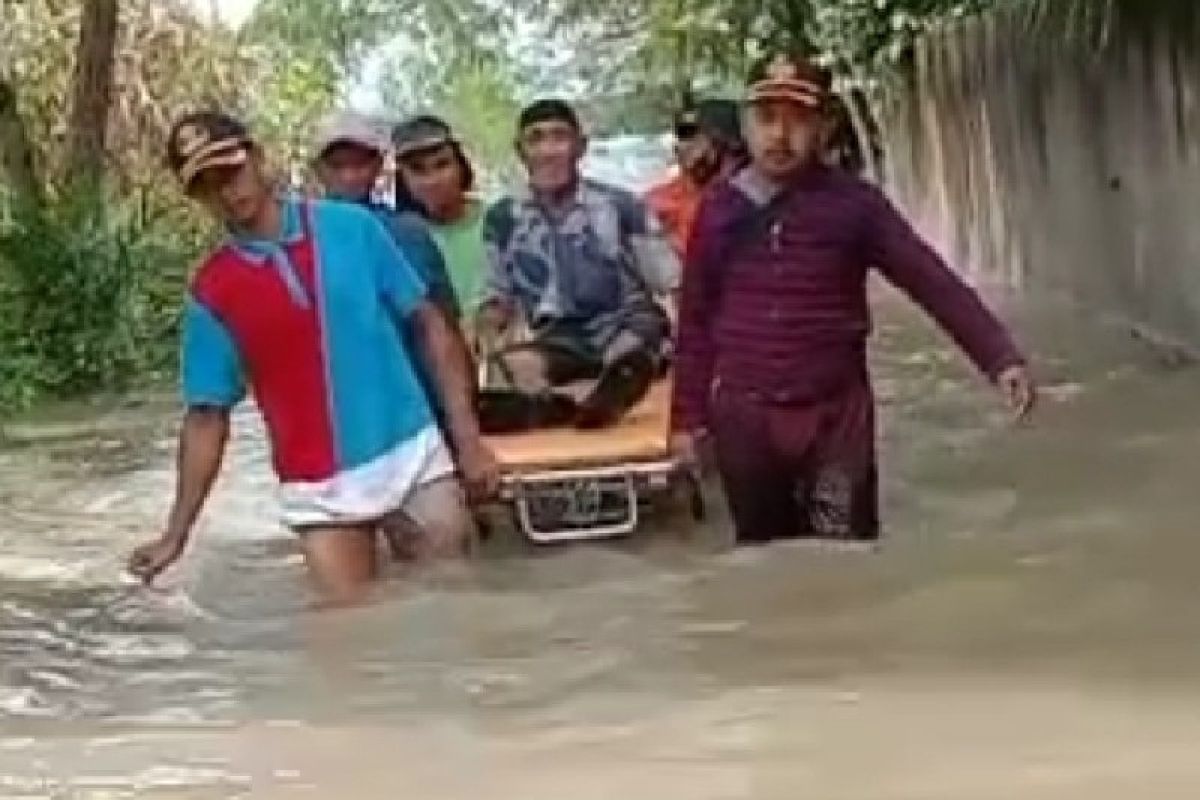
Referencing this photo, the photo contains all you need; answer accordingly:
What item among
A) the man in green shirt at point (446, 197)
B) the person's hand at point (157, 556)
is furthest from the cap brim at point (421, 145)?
the person's hand at point (157, 556)

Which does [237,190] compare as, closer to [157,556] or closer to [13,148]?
[157,556]

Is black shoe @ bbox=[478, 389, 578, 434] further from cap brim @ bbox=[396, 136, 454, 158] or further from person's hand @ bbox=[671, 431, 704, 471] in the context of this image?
person's hand @ bbox=[671, 431, 704, 471]

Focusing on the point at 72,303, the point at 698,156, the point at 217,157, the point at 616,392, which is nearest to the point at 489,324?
the point at 616,392

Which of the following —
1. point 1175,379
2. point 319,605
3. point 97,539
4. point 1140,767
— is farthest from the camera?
point 1175,379

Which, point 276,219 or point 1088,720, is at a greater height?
point 276,219

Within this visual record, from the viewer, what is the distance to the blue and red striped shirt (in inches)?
290

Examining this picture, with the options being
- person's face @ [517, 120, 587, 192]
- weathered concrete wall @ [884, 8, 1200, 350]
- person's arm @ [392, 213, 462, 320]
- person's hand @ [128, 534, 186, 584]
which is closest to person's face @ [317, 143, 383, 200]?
person's arm @ [392, 213, 462, 320]

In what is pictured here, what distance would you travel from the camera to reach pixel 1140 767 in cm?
596

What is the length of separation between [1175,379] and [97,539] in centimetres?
473

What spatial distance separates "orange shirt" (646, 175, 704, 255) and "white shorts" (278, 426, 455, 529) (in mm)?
3439

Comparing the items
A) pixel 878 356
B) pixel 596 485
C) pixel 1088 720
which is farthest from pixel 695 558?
pixel 878 356

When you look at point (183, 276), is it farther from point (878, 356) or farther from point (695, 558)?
point (695, 558)

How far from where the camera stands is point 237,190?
7.32 meters

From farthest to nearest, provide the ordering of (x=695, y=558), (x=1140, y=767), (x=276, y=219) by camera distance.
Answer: (x=695, y=558) → (x=276, y=219) → (x=1140, y=767)
